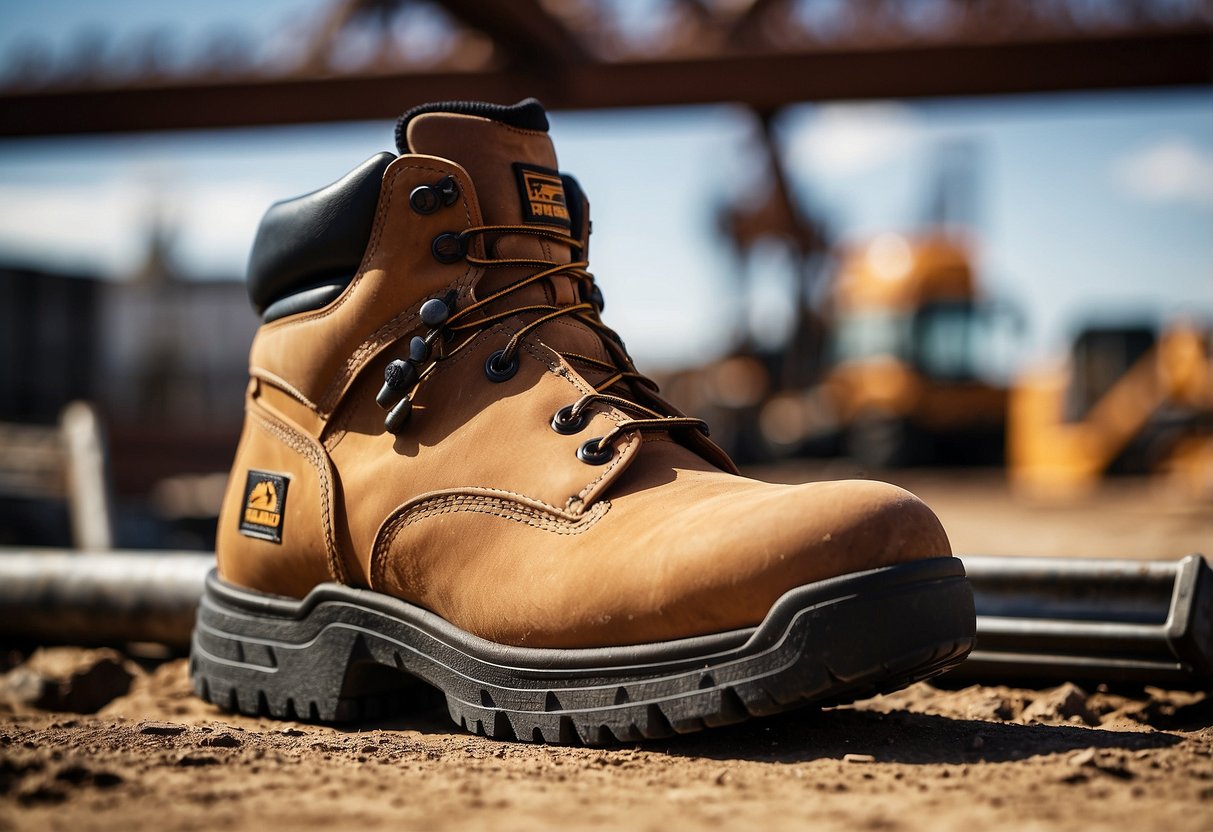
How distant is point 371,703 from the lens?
68.4 inches

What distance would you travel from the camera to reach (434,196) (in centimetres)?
171

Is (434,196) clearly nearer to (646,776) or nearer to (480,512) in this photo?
(480,512)

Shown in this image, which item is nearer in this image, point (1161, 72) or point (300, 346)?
point (300, 346)

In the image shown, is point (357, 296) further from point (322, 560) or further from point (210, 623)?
point (210, 623)

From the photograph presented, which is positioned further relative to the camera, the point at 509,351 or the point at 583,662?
the point at 509,351

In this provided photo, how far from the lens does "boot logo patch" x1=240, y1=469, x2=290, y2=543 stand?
1.80 m

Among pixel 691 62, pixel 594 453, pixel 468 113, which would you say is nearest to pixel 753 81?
pixel 691 62

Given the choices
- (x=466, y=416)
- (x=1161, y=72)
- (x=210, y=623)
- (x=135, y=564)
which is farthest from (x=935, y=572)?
(x=1161, y=72)

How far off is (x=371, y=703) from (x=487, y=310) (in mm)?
667

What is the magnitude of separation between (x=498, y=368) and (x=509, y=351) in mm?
33

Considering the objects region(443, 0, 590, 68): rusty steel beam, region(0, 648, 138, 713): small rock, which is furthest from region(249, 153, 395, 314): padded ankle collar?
region(443, 0, 590, 68): rusty steel beam

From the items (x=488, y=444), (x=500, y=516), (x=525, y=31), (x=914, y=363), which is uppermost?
(x=525, y=31)

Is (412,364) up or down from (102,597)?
up

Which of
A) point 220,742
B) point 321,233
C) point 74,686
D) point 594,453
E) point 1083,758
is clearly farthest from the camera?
point 74,686
